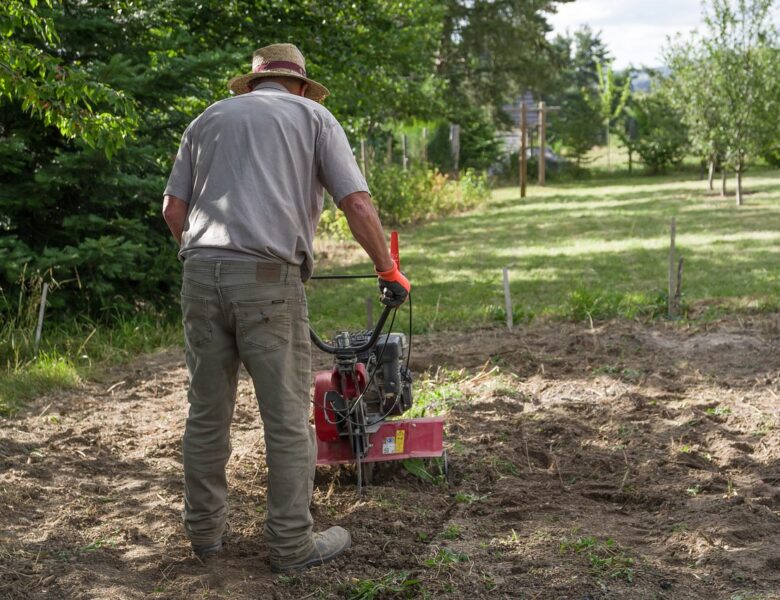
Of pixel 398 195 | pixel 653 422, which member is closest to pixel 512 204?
pixel 398 195

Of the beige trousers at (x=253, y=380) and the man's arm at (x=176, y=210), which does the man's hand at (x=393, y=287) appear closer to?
the beige trousers at (x=253, y=380)

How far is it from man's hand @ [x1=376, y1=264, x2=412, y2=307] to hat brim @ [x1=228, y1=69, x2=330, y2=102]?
34.6 inches

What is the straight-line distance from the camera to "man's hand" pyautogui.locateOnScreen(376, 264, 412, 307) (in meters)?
3.96

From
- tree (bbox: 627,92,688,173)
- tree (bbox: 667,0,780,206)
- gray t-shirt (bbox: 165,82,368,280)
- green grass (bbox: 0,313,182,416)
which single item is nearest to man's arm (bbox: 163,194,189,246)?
gray t-shirt (bbox: 165,82,368,280)

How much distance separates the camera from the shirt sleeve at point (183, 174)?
398cm

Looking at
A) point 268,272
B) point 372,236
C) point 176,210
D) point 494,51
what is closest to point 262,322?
point 268,272

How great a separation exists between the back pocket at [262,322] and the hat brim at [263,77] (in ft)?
3.18

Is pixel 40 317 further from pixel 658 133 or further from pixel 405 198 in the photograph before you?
pixel 658 133

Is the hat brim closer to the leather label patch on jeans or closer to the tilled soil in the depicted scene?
the leather label patch on jeans

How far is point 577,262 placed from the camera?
526 inches

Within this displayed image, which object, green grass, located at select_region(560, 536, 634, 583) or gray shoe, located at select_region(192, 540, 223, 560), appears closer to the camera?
green grass, located at select_region(560, 536, 634, 583)

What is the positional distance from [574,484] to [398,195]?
47.7 feet

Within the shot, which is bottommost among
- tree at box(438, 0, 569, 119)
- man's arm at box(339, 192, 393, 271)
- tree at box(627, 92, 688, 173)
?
man's arm at box(339, 192, 393, 271)

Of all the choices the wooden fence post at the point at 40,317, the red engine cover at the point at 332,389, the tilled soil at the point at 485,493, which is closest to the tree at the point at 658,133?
the tilled soil at the point at 485,493
